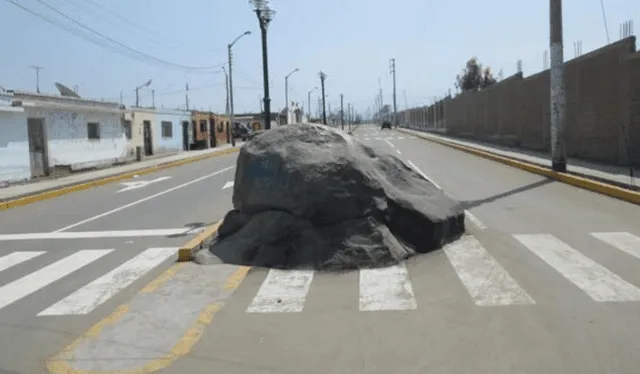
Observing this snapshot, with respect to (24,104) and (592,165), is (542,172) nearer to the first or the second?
(592,165)

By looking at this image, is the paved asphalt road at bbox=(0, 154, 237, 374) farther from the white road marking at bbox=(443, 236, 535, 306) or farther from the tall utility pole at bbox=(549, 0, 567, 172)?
the tall utility pole at bbox=(549, 0, 567, 172)

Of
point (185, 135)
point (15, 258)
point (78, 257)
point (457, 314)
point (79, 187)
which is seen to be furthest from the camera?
point (185, 135)

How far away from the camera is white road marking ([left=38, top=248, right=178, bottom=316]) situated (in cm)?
680

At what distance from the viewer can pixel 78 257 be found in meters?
9.70

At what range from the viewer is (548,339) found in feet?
17.1

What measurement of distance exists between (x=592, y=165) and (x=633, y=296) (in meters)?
14.4

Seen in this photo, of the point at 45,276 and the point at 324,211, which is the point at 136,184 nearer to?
the point at 45,276

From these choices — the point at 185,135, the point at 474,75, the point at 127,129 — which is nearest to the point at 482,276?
the point at 127,129

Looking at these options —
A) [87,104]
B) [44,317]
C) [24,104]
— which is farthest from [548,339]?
[87,104]

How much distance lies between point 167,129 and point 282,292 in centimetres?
4107

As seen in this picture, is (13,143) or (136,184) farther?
(136,184)

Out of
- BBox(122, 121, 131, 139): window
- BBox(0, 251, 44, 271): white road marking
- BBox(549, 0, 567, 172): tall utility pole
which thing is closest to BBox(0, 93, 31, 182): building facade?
BBox(122, 121, 131, 139): window

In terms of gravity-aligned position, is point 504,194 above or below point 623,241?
above

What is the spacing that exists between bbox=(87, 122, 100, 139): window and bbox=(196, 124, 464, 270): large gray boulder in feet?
76.4
